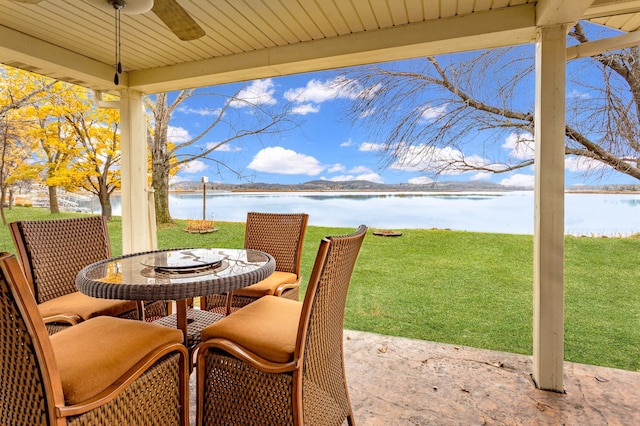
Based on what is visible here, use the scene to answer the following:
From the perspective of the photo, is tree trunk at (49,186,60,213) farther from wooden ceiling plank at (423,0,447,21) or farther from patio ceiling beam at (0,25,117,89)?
wooden ceiling plank at (423,0,447,21)

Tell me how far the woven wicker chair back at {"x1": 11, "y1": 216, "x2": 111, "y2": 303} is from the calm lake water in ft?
7.52

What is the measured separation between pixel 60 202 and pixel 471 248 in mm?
6872

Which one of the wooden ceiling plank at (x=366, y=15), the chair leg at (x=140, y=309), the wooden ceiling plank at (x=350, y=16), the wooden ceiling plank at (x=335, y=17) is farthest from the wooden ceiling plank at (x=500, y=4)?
the chair leg at (x=140, y=309)

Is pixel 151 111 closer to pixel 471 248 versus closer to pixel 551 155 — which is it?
pixel 471 248

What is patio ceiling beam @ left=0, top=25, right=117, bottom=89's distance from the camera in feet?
8.21

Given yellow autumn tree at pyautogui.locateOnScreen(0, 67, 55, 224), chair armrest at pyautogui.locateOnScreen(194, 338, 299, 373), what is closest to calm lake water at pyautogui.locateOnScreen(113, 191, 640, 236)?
yellow autumn tree at pyautogui.locateOnScreen(0, 67, 55, 224)

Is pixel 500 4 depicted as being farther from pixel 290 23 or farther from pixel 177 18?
pixel 177 18

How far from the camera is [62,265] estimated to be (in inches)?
92.4

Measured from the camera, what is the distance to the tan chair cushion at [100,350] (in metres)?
1.15

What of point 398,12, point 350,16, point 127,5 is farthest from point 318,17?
point 127,5

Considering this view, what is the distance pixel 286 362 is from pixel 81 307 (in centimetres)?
151

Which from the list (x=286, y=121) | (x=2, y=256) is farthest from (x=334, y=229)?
(x=2, y=256)

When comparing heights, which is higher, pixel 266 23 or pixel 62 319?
pixel 266 23

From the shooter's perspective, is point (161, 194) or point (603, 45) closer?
point (603, 45)
